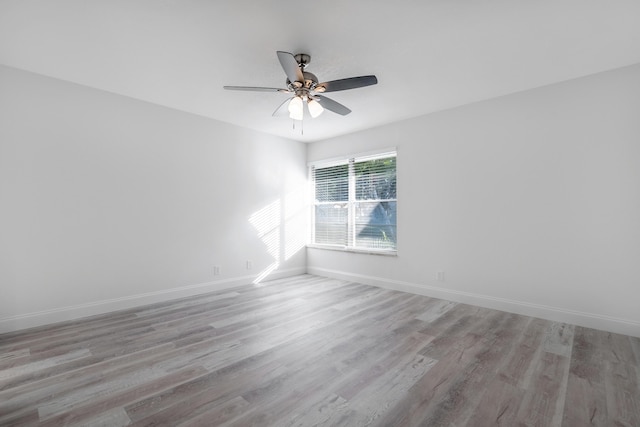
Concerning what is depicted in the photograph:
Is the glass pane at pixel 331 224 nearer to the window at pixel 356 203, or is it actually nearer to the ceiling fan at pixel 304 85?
the window at pixel 356 203

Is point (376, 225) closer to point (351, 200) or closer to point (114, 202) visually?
point (351, 200)

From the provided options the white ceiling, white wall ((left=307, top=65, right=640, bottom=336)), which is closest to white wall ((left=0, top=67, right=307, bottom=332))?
the white ceiling

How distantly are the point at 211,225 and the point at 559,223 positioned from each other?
4.41 metres

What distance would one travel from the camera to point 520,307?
11.1ft

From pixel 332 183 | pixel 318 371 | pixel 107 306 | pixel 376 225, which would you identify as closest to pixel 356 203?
pixel 376 225

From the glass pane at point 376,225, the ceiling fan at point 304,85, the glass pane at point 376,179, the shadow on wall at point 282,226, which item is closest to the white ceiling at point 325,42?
the ceiling fan at point 304,85

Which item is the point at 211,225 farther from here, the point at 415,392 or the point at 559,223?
the point at 559,223

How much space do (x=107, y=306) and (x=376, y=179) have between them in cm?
408

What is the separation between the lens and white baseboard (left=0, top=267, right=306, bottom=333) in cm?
292

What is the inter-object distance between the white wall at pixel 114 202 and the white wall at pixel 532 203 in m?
2.55

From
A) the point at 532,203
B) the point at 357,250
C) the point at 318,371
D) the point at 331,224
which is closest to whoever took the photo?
the point at 318,371

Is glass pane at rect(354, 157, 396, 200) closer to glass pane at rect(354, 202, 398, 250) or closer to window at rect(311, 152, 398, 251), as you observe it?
window at rect(311, 152, 398, 251)

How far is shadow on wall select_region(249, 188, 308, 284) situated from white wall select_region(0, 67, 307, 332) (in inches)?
2.1

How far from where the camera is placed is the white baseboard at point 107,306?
292 centimetres
